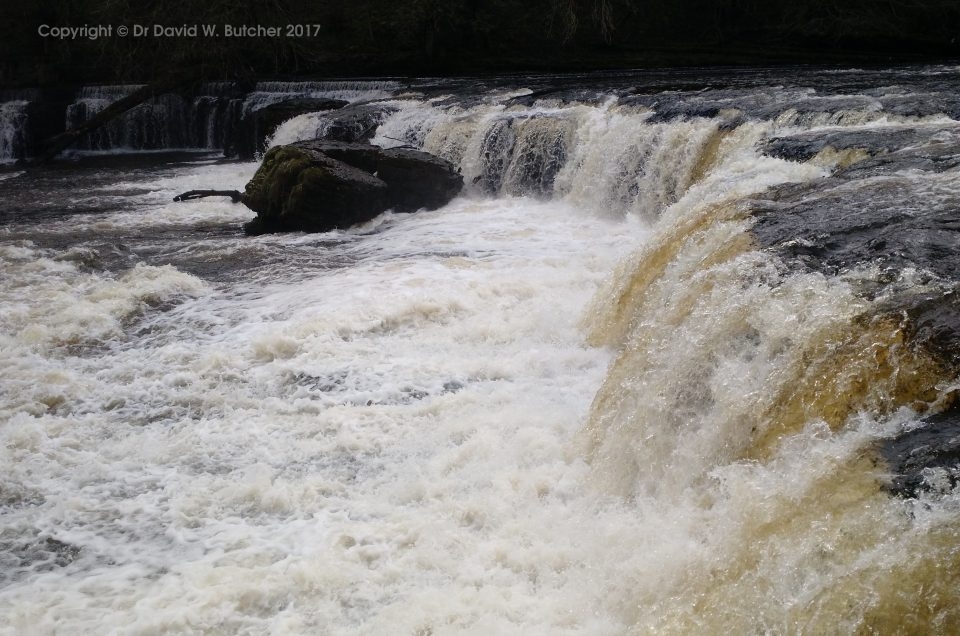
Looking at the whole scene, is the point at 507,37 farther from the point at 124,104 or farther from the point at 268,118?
the point at 124,104

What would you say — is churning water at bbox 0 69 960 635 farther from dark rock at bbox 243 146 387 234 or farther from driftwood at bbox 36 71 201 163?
driftwood at bbox 36 71 201 163

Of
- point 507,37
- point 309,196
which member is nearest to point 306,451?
point 309,196

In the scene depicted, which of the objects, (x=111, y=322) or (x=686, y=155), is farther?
(x=686, y=155)

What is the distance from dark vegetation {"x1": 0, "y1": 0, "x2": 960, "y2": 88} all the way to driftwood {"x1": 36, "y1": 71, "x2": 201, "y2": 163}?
188cm

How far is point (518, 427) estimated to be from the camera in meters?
4.58

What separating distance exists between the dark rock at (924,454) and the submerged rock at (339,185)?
8312 millimetres

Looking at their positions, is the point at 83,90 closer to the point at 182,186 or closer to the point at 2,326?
the point at 182,186

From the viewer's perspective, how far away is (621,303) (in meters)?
5.57

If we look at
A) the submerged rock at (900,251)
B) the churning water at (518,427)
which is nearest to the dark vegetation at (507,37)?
the churning water at (518,427)

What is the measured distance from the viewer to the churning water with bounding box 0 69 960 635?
279cm

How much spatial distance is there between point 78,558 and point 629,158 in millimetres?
7786

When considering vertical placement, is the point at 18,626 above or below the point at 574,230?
below

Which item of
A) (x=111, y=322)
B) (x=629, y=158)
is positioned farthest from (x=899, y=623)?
(x=629, y=158)

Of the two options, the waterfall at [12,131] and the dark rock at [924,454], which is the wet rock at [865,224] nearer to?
the dark rock at [924,454]
